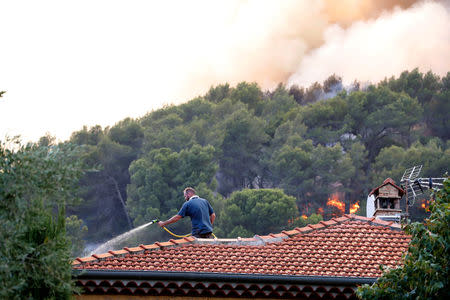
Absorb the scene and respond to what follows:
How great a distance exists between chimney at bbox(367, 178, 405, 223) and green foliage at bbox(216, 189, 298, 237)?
38.0m

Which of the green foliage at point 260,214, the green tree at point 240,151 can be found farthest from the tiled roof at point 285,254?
the green tree at point 240,151

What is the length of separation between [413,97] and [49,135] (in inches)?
1351

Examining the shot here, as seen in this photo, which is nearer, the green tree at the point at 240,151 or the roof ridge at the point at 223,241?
the roof ridge at the point at 223,241

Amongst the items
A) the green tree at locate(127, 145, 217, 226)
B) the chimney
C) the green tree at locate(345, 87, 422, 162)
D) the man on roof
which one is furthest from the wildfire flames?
the man on roof

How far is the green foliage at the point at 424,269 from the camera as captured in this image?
1122 cm

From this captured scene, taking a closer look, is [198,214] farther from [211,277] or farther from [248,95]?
[248,95]

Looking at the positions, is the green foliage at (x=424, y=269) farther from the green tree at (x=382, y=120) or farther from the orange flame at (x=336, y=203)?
the green tree at (x=382, y=120)

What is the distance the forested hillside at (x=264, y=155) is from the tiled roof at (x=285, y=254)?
41061 mm

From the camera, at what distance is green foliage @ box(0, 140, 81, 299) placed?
395 inches

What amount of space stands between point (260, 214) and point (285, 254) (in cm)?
4420

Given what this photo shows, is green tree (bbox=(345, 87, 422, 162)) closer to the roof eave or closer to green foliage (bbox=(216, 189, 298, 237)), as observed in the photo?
green foliage (bbox=(216, 189, 298, 237))

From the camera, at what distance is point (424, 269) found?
11.1 meters

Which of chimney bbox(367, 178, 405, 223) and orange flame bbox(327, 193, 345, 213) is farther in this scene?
orange flame bbox(327, 193, 345, 213)

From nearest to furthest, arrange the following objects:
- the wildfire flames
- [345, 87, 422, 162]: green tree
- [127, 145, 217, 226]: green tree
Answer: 1. [127, 145, 217, 226]: green tree
2. the wildfire flames
3. [345, 87, 422, 162]: green tree
